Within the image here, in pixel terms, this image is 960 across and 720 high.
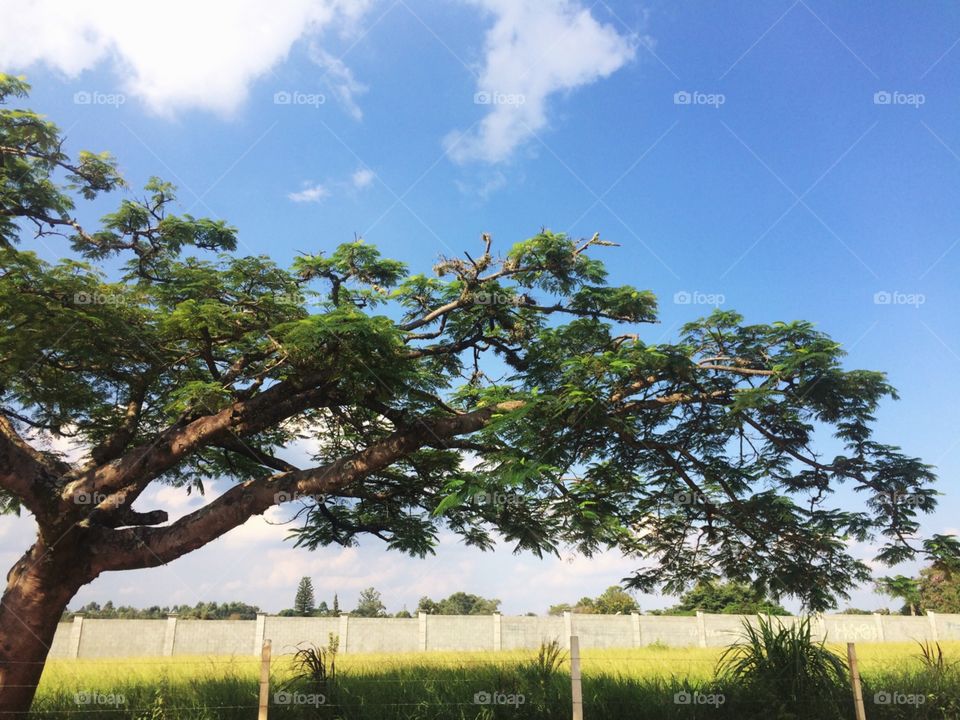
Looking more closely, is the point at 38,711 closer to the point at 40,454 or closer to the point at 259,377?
the point at 40,454

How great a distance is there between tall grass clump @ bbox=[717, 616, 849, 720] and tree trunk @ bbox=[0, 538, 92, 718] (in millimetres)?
9194

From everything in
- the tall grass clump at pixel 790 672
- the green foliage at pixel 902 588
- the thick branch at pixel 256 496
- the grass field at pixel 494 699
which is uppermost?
the thick branch at pixel 256 496

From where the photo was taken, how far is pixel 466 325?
34.0 feet

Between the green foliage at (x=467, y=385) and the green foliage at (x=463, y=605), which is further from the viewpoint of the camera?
the green foliage at (x=463, y=605)

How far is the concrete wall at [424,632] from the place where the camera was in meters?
24.4

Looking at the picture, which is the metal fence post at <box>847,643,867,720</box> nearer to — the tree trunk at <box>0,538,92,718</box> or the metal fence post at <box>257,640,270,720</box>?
the metal fence post at <box>257,640,270,720</box>

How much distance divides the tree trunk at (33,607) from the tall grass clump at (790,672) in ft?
30.2

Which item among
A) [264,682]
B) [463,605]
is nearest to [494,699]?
[264,682]

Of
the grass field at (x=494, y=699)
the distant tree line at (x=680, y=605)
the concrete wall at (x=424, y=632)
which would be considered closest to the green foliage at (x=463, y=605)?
the distant tree line at (x=680, y=605)

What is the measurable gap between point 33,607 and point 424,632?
62.6 ft

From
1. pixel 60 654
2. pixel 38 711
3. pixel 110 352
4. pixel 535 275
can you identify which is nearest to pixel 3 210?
pixel 110 352

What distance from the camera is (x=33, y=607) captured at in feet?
31.2

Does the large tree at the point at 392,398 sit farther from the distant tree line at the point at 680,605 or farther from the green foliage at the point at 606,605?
the green foliage at the point at 606,605

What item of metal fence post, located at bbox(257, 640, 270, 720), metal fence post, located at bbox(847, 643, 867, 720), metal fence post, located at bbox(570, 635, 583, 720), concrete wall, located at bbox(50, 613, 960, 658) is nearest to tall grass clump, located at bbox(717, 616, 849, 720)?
metal fence post, located at bbox(847, 643, 867, 720)
